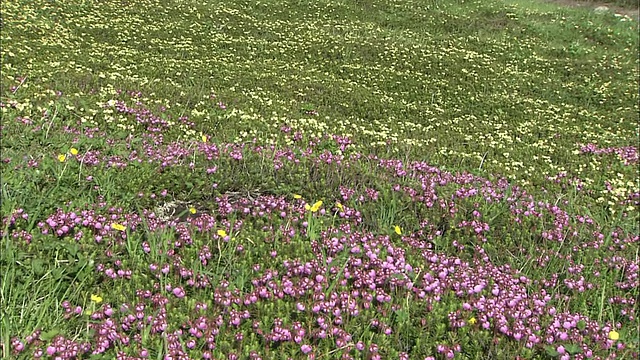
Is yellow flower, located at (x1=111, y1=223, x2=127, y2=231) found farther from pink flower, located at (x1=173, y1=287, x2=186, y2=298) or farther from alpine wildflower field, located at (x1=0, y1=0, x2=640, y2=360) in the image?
pink flower, located at (x1=173, y1=287, x2=186, y2=298)

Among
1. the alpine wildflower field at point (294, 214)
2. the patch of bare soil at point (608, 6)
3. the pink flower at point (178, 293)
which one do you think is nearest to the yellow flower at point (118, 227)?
the alpine wildflower field at point (294, 214)

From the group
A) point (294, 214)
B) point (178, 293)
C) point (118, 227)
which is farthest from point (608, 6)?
point (178, 293)

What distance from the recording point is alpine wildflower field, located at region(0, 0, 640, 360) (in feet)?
13.9

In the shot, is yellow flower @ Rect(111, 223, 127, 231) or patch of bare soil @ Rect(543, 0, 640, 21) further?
patch of bare soil @ Rect(543, 0, 640, 21)

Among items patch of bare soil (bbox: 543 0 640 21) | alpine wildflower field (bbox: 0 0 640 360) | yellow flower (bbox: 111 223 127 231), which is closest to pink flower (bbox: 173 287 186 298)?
alpine wildflower field (bbox: 0 0 640 360)

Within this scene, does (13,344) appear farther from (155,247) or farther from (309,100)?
(309,100)

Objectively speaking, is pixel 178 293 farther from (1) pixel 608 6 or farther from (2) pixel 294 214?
(1) pixel 608 6

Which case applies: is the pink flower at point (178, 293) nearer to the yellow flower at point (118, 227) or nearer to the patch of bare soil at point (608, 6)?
the yellow flower at point (118, 227)

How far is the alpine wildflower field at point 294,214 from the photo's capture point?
13.9 feet

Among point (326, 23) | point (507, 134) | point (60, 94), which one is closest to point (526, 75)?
point (507, 134)

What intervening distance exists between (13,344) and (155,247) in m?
1.51

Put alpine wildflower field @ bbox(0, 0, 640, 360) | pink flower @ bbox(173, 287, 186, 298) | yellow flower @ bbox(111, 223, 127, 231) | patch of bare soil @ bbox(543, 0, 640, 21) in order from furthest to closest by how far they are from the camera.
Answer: patch of bare soil @ bbox(543, 0, 640, 21), yellow flower @ bbox(111, 223, 127, 231), pink flower @ bbox(173, 287, 186, 298), alpine wildflower field @ bbox(0, 0, 640, 360)

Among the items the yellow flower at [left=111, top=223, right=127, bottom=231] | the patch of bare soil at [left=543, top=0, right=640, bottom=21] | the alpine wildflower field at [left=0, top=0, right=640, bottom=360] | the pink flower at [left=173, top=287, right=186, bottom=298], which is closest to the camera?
the alpine wildflower field at [left=0, top=0, right=640, bottom=360]

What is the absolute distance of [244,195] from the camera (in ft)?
21.3
